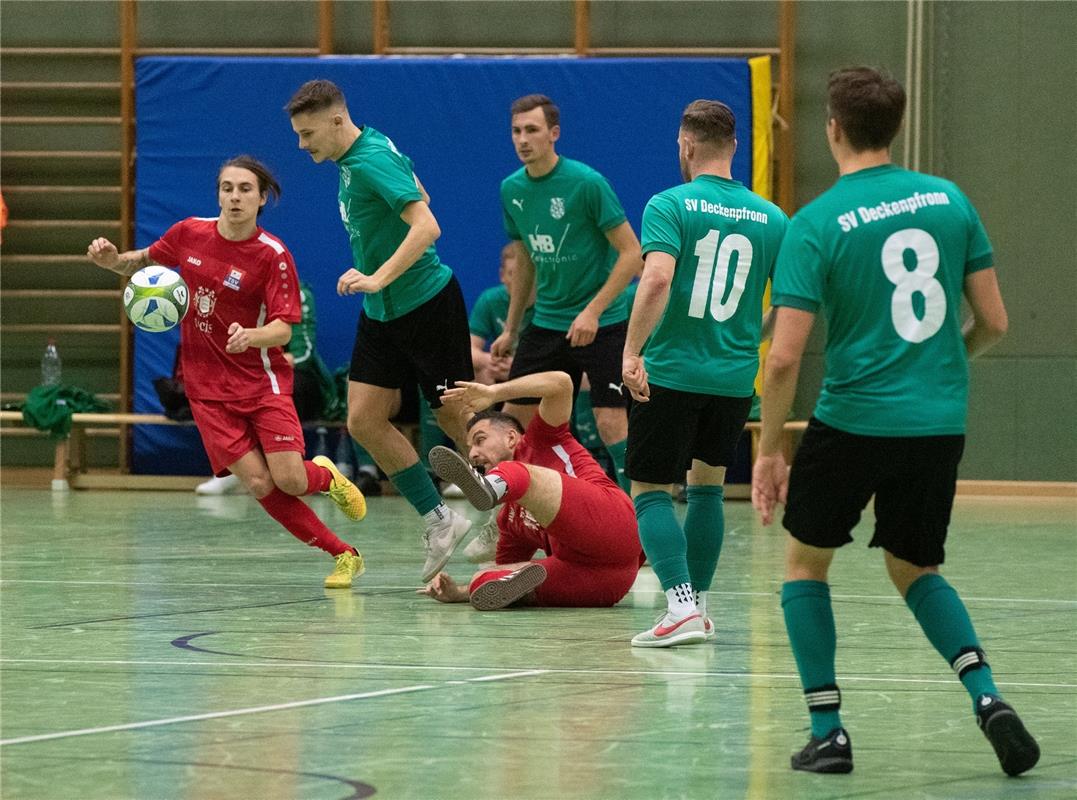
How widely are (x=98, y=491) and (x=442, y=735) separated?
920cm

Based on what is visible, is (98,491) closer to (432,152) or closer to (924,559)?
(432,152)

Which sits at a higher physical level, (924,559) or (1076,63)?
(1076,63)

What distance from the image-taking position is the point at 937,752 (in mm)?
3723

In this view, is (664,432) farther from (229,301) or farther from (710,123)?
(229,301)

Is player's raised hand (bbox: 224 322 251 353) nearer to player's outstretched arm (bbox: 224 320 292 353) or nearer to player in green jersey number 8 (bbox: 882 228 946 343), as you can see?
player's outstretched arm (bbox: 224 320 292 353)

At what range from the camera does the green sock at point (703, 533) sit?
5527 mm

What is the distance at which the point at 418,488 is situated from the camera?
7.00m

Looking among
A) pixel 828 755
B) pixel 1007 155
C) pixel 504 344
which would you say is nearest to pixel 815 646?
pixel 828 755

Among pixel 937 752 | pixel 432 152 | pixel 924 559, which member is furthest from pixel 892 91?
pixel 432 152

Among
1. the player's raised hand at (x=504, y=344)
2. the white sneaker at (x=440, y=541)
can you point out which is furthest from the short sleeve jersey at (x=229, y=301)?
the player's raised hand at (x=504, y=344)

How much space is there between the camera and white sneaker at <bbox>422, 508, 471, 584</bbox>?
6.78 metres

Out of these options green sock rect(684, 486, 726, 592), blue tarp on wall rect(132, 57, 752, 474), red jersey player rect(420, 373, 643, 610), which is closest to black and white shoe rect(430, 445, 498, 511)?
red jersey player rect(420, 373, 643, 610)

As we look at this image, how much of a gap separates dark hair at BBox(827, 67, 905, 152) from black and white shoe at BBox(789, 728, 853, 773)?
4.13 feet

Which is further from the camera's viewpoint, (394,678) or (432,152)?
(432,152)
